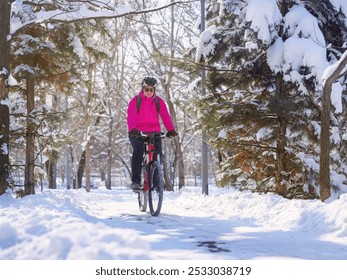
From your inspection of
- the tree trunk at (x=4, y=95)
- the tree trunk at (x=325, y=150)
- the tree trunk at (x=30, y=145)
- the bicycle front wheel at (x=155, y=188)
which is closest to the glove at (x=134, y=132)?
the bicycle front wheel at (x=155, y=188)

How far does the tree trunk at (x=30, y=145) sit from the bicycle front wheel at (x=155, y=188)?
465cm

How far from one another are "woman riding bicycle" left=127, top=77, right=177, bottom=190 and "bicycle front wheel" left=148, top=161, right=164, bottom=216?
260 mm

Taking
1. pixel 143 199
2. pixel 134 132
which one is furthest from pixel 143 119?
pixel 143 199

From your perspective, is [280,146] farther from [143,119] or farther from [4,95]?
[4,95]

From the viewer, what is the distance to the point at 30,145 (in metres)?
10.3

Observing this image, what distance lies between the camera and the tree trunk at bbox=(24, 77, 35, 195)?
1002 cm

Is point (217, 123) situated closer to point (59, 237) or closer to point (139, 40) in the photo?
point (59, 237)

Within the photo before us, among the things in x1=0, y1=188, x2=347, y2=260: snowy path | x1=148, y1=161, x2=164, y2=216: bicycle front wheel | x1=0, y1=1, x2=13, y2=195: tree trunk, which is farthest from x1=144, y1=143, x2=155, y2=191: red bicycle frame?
x1=0, y1=1, x2=13, y2=195: tree trunk

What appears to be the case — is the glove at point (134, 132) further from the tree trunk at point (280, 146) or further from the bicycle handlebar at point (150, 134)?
the tree trunk at point (280, 146)

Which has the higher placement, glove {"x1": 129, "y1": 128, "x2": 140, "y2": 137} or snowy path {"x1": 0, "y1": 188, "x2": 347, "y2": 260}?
glove {"x1": 129, "y1": 128, "x2": 140, "y2": 137}

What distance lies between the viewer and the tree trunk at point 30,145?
10.0 metres

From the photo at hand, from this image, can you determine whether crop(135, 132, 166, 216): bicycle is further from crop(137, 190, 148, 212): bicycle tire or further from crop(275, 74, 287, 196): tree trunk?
crop(275, 74, 287, 196): tree trunk

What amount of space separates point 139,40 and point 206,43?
17.3 metres
